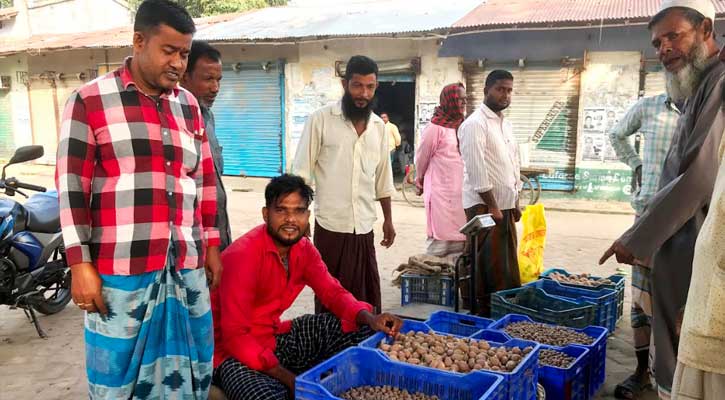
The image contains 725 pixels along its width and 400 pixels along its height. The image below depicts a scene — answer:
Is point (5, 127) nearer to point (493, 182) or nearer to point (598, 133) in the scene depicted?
point (598, 133)

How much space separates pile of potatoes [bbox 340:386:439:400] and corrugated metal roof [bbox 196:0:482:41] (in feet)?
26.8

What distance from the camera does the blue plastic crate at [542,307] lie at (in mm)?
3660

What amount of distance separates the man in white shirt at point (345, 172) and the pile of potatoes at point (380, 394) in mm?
1152

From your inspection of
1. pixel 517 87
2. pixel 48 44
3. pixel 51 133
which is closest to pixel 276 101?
pixel 517 87

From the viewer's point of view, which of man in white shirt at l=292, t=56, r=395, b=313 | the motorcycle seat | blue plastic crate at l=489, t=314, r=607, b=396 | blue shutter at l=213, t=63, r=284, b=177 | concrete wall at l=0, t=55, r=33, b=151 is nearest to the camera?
blue plastic crate at l=489, t=314, r=607, b=396

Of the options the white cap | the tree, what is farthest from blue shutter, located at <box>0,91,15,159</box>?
the white cap

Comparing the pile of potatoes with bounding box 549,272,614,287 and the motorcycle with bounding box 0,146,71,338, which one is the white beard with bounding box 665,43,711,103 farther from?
the motorcycle with bounding box 0,146,71,338

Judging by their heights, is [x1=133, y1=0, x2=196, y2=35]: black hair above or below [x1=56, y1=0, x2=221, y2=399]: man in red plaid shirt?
above

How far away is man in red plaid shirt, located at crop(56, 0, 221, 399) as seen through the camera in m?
1.96

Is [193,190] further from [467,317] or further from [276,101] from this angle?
[276,101]

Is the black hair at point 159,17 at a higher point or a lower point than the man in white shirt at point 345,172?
higher

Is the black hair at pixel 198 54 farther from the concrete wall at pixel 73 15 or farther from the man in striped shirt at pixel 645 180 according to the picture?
the concrete wall at pixel 73 15

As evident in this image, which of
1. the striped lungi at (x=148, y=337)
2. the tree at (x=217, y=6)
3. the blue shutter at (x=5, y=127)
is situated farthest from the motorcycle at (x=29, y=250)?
the tree at (x=217, y=6)

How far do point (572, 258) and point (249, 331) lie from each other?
4.86 m
